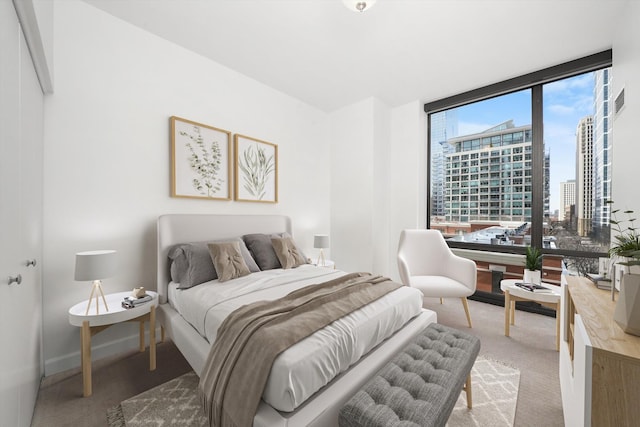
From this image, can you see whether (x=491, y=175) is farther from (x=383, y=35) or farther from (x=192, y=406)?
(x=192, y=406)

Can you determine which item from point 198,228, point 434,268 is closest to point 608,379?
point 434,268

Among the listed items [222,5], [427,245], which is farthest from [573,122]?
[222,5]

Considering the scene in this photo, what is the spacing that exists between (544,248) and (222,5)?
4.32 meters

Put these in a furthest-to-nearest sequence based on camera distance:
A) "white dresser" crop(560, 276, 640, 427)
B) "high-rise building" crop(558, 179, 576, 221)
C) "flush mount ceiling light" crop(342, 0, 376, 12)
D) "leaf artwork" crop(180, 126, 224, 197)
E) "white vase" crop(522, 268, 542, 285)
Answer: "high-rise building" crop(558, 179, 576, 221) → "leaf artwork" crop(180, 126, 224, 197) → "white vase" crop(522, 268, 542, 285) → "flush mount ceiling light" crop(342, 0, 376, 12) → "white dresser" crop(560, 276, 640, 427)

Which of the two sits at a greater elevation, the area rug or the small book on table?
the small book on table

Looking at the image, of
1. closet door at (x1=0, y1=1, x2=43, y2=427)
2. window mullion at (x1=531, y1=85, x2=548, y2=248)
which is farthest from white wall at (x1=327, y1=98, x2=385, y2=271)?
closet door at (x1=0, y1=1, x2=43, y2=427)

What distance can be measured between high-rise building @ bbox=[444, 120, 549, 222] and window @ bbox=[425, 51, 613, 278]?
1 centimetres

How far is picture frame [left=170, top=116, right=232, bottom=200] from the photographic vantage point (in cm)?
264

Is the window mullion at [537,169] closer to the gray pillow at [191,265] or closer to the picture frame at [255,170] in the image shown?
the picture frame at [255,170]

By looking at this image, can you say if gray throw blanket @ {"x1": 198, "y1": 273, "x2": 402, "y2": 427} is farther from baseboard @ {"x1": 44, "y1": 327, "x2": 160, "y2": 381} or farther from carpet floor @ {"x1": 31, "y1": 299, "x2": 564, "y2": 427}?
baseboard @ {"x1": 44, "y1": 327, "x2": 160, "y2": 381}

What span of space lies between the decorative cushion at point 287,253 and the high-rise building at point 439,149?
2487 mm

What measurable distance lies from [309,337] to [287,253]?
5.24 ft

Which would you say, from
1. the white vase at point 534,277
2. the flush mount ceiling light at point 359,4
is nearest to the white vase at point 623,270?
the white vase at point 534,277

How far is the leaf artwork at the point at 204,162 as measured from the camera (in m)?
2.76
